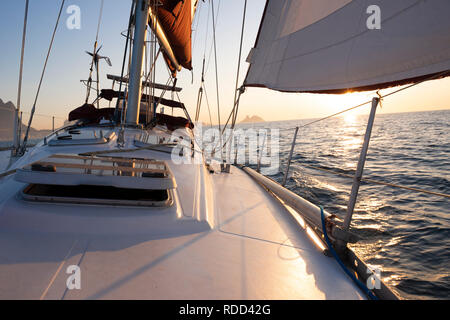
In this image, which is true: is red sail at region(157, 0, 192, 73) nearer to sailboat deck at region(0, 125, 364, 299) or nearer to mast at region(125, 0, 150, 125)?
mast at region(125, 0, 150, 125)

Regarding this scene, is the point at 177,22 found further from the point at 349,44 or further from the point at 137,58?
→ the point at 349,44

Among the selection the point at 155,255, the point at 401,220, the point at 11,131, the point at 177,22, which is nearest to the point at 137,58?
the point at 177,22

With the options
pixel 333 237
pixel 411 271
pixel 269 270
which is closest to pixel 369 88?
pixel 333 237

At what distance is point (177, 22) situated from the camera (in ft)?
16.4

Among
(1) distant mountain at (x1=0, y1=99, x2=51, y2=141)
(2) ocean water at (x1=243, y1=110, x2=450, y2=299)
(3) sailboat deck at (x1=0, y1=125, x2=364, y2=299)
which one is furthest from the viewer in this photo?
(1) distant mountain at (x1=0, y1=99, x2=51, y2=141)

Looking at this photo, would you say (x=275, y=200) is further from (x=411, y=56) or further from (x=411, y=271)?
(x=411, y=271)

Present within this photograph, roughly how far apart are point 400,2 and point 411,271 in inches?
125

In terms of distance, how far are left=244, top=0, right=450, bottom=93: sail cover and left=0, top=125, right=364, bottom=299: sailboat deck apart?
131 centimetres

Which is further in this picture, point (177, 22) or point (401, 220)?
point (177, 22)

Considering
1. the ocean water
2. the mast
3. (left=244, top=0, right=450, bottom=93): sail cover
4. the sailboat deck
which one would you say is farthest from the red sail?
the sailboat deck

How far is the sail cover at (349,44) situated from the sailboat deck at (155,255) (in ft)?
4.31

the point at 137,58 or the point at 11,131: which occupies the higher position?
the point at 137,58

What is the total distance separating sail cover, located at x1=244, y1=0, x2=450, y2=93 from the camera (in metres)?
1.34
